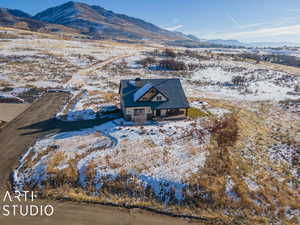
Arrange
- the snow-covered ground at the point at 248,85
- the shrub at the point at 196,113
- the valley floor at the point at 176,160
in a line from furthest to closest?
the snow-covered ground at the point at 248,85, the shrub at the point at 196,113, the valley floor at the point at 176,160

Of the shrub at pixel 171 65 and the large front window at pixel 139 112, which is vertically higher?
the shrub at pixel 171 65

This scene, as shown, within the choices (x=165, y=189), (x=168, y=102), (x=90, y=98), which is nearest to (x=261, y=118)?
(x=168, y=102)

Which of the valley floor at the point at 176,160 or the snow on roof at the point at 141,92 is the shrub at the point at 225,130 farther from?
the snow on roof at the point at 141,92

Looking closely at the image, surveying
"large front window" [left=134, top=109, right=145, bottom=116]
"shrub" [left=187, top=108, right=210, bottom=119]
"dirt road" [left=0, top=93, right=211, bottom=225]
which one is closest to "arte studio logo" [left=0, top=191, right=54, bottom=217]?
"dirt road" [left=0, top=93, right=211, bottom=225]

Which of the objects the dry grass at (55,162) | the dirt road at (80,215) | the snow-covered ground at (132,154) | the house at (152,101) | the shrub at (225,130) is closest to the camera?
the dirt road at (80,215)

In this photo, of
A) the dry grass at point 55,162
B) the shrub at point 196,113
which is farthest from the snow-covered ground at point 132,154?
the shrub at point 196,113

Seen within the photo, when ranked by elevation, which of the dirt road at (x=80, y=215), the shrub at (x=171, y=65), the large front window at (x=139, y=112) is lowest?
the dirt road at (x=80, y=215)

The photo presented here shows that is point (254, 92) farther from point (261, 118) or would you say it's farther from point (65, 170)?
point (65, 170)

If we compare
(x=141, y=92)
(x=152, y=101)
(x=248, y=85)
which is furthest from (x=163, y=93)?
(x=248, y=85)
